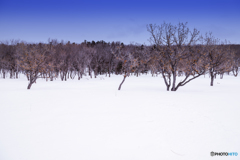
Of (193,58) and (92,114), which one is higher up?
(193,58)

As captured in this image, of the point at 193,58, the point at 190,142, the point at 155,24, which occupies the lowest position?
the point at 190,142

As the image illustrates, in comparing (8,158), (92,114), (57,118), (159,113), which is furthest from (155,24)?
(8,158)

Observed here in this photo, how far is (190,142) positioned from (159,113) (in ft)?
10.7

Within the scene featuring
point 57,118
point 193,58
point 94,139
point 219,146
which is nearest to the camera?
point 219,146

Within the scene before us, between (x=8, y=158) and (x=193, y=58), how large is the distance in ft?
64.3

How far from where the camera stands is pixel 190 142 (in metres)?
5.15

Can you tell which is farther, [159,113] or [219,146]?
[159,113]

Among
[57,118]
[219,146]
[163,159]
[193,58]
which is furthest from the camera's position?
[193,58]

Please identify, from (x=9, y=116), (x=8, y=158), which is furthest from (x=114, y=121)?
(x=9, y=116)

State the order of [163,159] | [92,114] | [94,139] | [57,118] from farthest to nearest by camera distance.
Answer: [92,114]
[57,118]
[94,139]
[163,159]

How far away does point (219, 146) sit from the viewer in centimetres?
491

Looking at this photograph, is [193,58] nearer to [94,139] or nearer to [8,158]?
[94,139]

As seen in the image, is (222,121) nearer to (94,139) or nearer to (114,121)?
(114,121)

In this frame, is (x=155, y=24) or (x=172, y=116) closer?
(x=172, y=116)
